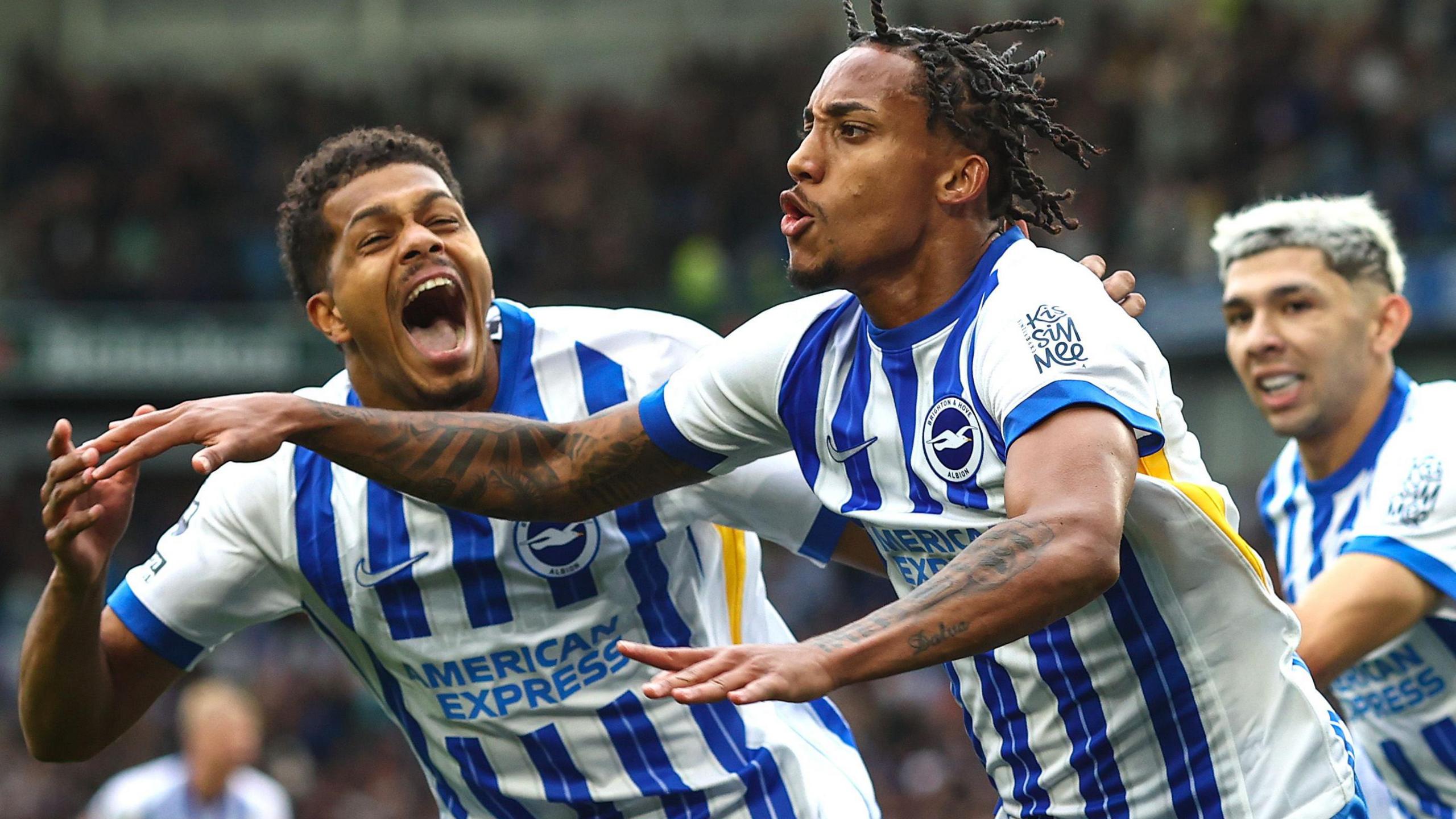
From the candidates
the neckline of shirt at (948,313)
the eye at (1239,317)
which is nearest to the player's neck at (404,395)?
the neckline of shirt at (948,313)

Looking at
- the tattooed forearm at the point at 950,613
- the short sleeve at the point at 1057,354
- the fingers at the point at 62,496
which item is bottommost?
the tattooed forearm at the point at 950,613

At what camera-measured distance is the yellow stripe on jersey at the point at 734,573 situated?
441cm

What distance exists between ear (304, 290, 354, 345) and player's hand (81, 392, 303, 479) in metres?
0.69

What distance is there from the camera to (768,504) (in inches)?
168

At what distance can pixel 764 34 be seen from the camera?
22031 mm

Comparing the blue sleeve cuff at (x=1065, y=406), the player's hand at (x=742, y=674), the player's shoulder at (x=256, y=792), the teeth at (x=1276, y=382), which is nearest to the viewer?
the player's hand at (x=742, y=674)

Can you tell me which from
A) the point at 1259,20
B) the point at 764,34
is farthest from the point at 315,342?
the point at 1259,20

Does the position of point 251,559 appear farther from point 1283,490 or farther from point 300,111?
point 300,111

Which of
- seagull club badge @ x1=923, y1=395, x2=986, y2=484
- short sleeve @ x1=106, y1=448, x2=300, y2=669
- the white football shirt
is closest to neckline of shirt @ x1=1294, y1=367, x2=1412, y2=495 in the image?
seagull club badge @ x1=923, y1=395, x2=986, y2=484

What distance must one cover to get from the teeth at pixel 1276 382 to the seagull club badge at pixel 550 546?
223 cm

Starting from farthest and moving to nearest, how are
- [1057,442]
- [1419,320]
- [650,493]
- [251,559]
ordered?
1. [1419,320]
2. [251,559]
3. [650,493]
4. [1057,442]

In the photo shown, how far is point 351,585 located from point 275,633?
13.7m

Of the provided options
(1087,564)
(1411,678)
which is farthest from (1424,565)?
(1087,564)

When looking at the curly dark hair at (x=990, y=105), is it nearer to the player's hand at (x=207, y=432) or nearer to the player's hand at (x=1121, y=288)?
the player's hand at (x=1121, y=288)
